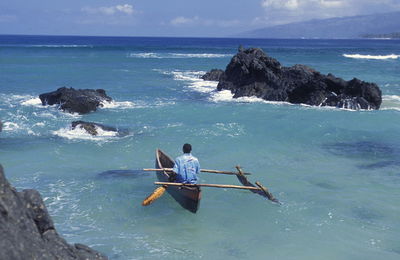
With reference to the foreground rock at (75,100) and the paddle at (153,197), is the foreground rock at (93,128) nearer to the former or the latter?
Answer: the foreground rock at (75,100)

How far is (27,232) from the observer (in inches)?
325

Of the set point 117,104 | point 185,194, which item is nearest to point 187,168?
point 185,194

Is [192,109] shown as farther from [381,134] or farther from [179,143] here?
[381,134]

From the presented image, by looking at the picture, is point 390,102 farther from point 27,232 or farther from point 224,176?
point 27,232

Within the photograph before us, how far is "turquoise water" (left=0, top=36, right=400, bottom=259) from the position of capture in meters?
13.4

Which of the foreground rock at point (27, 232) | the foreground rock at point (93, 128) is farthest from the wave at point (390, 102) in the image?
the foreground rock at point (27, 232)

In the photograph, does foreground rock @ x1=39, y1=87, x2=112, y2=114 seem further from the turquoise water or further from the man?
the man

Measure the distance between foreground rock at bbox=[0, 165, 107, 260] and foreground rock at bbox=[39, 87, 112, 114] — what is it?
2336cm

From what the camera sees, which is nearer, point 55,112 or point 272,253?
point 272,253

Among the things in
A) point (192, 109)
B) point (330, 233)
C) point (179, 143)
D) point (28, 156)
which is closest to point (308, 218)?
point (330, 233)

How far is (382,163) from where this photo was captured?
20953mm

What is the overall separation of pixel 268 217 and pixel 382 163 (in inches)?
324

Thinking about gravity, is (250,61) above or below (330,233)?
above

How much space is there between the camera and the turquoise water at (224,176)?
13430mm
